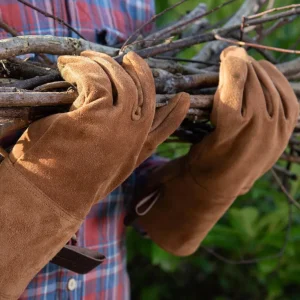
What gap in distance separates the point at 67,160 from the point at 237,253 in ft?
3.96

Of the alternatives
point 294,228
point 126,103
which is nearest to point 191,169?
point 126,103

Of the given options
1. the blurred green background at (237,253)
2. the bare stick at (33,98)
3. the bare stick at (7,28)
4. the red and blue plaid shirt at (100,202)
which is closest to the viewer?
the bare stick at (33,98)

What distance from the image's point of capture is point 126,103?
2.77 feet

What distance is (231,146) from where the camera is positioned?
3.47 ft

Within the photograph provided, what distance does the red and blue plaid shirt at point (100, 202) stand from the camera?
1.10m

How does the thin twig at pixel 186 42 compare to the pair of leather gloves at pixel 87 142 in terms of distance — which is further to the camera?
the thin twig at pixel 186 42

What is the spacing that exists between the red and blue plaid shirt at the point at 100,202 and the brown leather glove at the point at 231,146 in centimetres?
12

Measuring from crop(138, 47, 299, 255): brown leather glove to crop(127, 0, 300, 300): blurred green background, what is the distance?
0.39 metres

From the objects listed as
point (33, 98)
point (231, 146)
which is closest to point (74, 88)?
point (33, 98)

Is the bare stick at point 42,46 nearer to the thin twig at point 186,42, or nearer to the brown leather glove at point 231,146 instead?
the thin twig at point 186,42

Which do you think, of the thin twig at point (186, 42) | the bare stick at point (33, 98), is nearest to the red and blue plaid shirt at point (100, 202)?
the thin twig at point (186, 42)

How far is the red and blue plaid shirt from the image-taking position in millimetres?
1104

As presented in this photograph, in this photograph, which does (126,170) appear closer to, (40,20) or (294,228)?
(40,20)

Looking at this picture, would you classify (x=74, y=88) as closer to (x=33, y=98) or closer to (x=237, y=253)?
(x=33, y=98)
